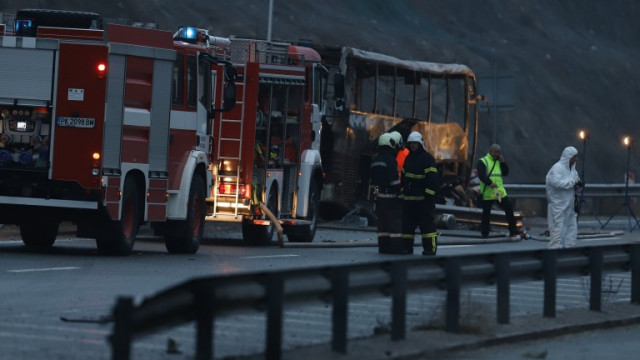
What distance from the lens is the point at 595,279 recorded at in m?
13.8

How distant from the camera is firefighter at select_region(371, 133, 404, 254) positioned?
22.2 meters

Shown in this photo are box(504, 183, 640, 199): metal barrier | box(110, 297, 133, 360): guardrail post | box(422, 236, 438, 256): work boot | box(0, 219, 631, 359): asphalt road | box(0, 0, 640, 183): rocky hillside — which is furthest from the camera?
box(0, 0, 640, 183): rocky hillside

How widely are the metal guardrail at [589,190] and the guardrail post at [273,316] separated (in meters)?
27.5

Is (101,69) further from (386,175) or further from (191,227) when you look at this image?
(386,175)

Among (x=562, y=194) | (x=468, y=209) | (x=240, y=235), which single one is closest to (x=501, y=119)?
(x=468, y=209)

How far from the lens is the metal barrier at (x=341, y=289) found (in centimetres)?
808

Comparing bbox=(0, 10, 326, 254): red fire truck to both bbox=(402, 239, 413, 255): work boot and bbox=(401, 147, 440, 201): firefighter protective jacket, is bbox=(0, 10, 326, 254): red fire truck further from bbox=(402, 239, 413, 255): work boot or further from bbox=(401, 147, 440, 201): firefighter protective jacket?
bbox=(402, 239, 413, 255): work boot

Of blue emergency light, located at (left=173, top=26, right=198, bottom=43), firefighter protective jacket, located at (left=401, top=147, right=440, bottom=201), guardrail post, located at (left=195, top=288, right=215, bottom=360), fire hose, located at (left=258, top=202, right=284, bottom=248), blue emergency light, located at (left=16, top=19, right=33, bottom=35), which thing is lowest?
guardrail post, located at (left=195, top=288, right=215, bottom=360)

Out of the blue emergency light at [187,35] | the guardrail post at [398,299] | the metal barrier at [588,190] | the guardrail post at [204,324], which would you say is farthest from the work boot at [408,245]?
the metal barrier at [588,190]

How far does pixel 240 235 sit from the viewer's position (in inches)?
1083

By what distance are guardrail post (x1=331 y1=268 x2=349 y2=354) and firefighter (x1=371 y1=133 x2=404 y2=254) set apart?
39.5 ft

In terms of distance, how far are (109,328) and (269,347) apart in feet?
8.75

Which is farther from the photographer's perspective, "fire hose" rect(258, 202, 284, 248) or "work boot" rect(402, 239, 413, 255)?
"fire hose" rect(258, 202, 284, 248)

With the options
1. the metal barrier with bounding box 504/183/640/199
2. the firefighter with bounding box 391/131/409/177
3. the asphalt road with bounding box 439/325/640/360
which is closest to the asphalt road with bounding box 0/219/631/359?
the asphalt road with bounding box 439/325/640/360
